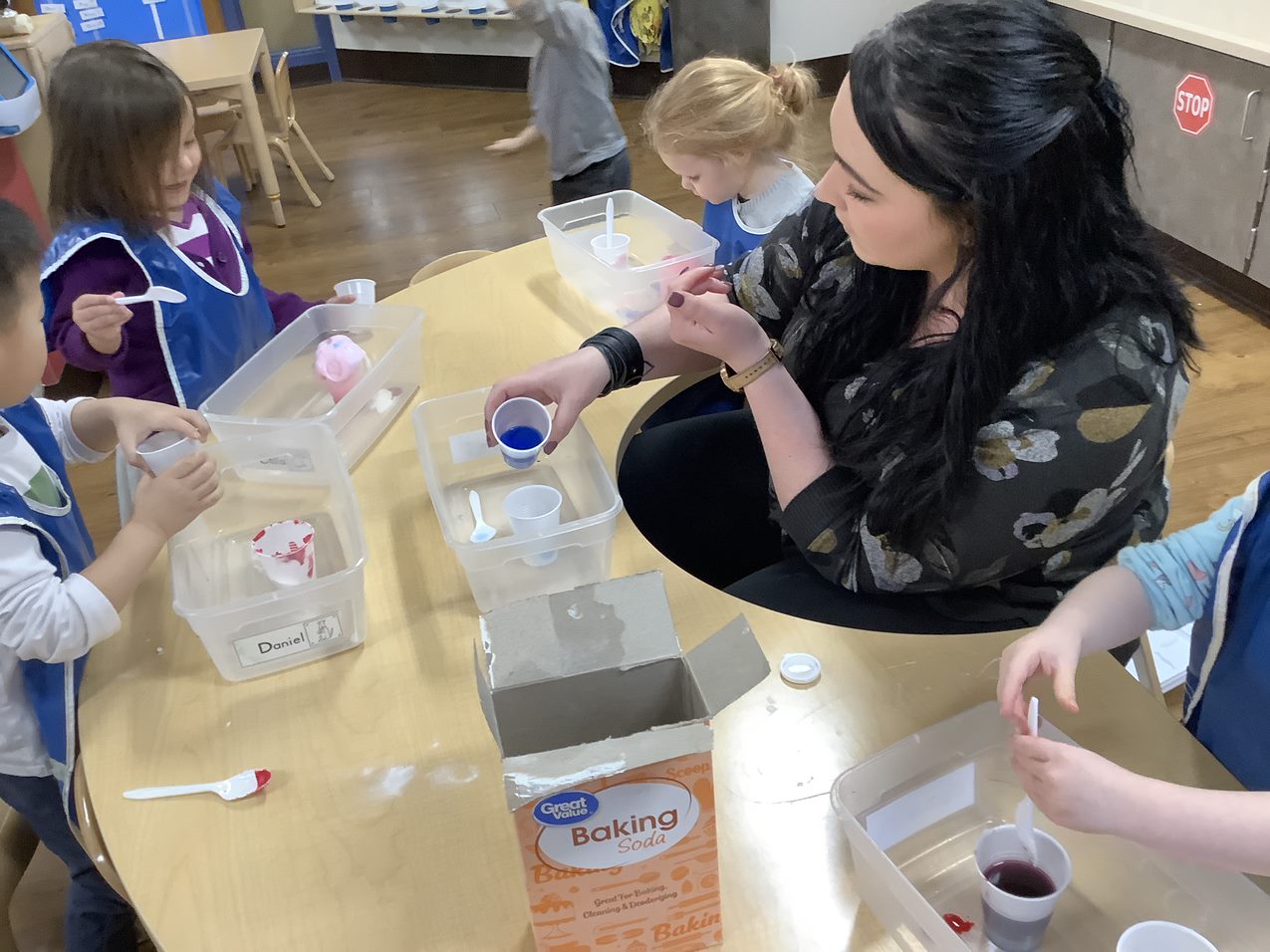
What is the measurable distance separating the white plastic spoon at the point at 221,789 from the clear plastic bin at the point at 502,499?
0.28m

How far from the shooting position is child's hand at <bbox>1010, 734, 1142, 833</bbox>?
28.7 inches

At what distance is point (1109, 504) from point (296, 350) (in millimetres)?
1157

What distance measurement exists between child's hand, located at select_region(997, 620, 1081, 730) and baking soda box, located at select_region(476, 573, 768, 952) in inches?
10.7

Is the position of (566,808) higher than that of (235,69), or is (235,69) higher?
(566,808)

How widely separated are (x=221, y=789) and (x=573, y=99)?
231 cm

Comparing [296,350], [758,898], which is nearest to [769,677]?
[758,898]

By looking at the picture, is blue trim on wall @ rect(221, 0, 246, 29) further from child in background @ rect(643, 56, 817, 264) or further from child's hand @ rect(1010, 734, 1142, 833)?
child's hand @ rect(1010, 734, 1142, 833)

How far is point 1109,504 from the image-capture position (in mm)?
1017

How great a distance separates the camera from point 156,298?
168cm

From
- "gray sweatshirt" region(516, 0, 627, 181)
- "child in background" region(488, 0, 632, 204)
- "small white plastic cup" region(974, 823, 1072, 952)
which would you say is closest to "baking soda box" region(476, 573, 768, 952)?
"small white plastic cup" region(974, 823, 1072, 952)

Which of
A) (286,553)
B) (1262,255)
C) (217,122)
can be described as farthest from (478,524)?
(217,122)

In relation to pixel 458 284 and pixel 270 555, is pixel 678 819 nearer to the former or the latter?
pixel 270 555

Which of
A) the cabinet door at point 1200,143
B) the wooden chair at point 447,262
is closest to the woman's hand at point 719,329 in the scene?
the wooden chair at point 447,262

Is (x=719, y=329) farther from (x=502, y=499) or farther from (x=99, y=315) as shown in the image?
(x=99, y=315)
